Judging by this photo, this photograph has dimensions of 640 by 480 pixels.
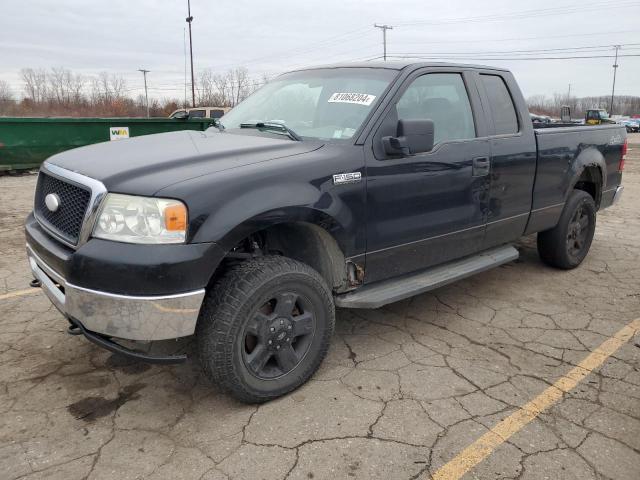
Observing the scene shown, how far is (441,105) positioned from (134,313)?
8.34 ft

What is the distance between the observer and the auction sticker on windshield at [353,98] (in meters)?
3.29

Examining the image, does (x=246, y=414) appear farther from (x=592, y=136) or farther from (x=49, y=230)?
(x=592, y=136)

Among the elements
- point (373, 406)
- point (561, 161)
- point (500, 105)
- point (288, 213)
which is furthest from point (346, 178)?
point (561, 161)

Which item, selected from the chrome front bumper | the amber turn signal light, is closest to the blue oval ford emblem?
the chrome front bumper

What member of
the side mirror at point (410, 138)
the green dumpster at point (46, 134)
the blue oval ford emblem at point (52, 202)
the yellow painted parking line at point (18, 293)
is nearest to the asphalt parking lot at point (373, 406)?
the yellow painted parking line at point (18, 293)

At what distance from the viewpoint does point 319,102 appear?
3547mm

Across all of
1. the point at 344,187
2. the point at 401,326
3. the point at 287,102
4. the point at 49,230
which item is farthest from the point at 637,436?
the point at 49,230

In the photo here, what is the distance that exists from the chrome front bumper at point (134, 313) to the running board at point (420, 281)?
1.04 m

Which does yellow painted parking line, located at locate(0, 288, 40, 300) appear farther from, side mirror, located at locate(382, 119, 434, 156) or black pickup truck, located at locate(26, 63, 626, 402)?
side mirror, located at locate(382, 119, 434, 156)

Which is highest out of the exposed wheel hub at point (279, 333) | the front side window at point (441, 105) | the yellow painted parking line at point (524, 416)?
the front side window at point (441, 105)

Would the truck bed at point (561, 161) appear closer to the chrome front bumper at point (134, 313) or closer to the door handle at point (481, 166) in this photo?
the door handle at point (481, 166)

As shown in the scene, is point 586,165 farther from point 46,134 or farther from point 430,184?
point 46,134

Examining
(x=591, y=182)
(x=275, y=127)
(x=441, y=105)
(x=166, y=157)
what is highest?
(x=441, y=105)

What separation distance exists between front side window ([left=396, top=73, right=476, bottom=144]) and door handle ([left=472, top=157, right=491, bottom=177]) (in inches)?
7.5
